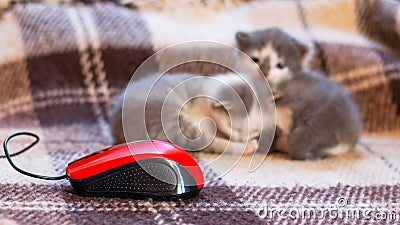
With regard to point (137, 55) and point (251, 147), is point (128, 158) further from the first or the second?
point (137, 55)

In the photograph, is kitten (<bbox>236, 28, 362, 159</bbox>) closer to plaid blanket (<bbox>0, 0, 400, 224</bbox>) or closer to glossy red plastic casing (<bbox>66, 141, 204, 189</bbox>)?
plaid blanket (<bbox>0, 0, 400, 224</bbox>)

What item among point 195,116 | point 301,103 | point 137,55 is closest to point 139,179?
point 195,116

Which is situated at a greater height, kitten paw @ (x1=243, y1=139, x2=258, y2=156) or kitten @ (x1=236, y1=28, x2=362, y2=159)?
kitten @ (x1=236, y1=28, x2=362, y2=159)

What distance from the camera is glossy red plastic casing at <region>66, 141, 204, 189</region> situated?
28.5 inches

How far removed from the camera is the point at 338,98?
1134 millimetres

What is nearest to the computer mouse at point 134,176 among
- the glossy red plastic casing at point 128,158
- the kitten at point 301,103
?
the glossy red plastic casing at point 128,158

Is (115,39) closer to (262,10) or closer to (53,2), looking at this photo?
(53,2)

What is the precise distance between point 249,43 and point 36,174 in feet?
1.95

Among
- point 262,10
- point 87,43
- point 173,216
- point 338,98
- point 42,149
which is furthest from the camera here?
point 262,10

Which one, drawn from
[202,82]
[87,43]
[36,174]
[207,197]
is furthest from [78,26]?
[207,197]

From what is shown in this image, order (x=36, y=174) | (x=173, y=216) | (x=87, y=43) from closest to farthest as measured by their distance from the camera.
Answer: (x=173, y=216)
(x=36, y=174)
(x=87, y=43)

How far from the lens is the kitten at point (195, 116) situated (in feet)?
3.35

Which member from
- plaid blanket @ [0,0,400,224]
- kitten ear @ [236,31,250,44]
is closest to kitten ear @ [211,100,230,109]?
plaid blanket @ [0,0,400,224]

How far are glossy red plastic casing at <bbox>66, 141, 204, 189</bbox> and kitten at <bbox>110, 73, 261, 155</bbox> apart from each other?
0.79ft
